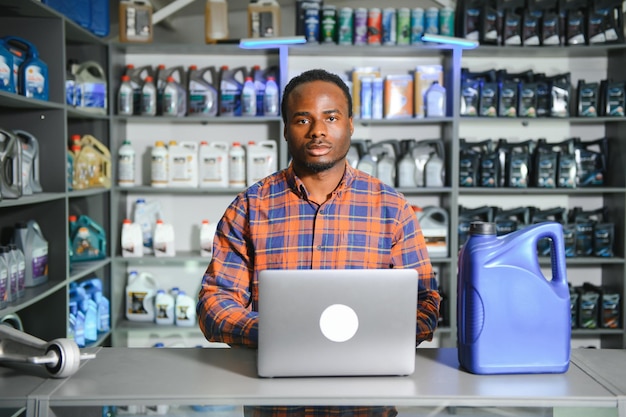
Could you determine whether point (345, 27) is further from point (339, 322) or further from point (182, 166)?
point (339, 322)

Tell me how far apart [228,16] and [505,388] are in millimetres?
3828

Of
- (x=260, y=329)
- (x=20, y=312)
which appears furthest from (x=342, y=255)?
(x=20, y=312)

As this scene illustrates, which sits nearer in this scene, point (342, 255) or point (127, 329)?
point (342, 255)

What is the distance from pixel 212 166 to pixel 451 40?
63.6 inches

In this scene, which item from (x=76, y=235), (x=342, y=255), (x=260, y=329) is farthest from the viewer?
(x=76, y=235)

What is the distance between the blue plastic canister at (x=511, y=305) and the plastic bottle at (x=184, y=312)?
311 cm

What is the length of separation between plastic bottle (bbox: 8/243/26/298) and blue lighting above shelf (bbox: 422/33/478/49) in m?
2.42

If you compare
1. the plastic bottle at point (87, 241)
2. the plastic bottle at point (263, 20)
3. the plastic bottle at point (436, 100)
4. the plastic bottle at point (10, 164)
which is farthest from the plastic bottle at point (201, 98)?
the plastic bottle at point (10, 164)

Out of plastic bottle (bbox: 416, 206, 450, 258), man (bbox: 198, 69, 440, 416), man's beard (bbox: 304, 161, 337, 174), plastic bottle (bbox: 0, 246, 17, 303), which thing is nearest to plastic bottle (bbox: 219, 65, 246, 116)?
plastic bottle (bbox: 416, 206, 450, 258)

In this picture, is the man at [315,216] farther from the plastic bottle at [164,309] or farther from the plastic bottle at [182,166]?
the plastic bottle at [164,309]

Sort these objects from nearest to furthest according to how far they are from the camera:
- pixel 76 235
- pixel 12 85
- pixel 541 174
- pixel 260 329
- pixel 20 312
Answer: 1. pixel 260 329
2. pixel 12 85
3. pixel 20 312
4. pixel 76 235
5. pixel 541 174

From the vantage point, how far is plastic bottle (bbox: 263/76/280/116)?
427cm

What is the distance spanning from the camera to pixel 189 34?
4738 mm

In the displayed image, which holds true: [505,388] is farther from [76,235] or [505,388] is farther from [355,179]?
[76,235]
